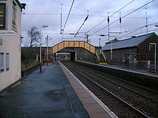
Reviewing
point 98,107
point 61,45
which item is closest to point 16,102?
point 98,107

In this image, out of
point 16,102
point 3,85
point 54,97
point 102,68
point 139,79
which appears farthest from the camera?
point 102,68

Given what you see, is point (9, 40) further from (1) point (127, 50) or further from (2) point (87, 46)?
(1) point (127, 50)

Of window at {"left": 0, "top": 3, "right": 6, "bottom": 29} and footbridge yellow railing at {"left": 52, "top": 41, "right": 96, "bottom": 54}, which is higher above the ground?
footbridge yellow railing at {"left": 52, "top": 41, "right": 96, "bottom": 54}

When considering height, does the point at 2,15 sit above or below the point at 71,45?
below

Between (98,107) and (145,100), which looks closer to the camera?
(98,107)

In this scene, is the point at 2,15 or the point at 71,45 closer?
the point at 2,15

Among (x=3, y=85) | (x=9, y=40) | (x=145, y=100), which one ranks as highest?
(x=9, y=40)

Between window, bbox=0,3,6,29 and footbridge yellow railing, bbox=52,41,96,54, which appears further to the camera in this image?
footbridge yellow railing, bbox=52,41,96,54

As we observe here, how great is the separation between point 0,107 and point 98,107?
10.7ft

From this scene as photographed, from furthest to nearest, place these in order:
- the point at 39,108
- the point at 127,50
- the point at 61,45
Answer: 1. the point at 127,50
2. the point at 61,45
3. the point at 39,108

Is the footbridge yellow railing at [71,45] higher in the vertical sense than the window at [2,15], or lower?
higher

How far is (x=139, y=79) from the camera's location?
11992 millimetres

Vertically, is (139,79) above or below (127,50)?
below

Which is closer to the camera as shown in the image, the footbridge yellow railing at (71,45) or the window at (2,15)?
the window at (2,15)
